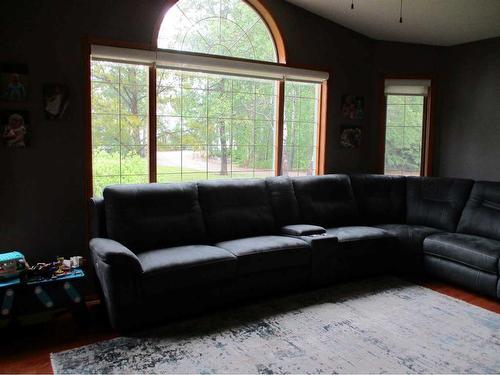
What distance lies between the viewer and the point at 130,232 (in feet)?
11.0

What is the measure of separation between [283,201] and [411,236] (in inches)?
52.8

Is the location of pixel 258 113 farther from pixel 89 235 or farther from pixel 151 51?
pixel 89 235

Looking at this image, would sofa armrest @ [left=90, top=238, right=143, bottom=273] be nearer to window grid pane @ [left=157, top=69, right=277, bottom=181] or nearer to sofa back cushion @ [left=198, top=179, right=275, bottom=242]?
sofa back cushion @ [left=198, top=179, right=275, bottom=242]

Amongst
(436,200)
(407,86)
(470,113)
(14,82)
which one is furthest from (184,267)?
(470,113)

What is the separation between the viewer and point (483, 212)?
4246 millimetres

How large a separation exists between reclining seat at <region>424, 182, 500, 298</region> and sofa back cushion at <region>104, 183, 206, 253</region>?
2242 mm

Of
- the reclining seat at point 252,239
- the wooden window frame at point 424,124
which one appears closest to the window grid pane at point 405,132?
the wooden window frame at point 424,124

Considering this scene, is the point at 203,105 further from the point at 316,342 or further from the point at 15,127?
the point at 316,342

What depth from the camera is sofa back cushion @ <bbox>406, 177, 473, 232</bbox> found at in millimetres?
4512

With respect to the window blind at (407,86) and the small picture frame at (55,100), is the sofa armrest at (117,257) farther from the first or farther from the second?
the window blind at (407,86)

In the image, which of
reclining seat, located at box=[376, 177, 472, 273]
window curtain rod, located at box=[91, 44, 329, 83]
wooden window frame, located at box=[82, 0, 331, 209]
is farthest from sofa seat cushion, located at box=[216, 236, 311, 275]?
window curtain rod, located at box=[91, 44, 329, 83]

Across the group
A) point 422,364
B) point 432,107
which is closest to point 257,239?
point 422,364

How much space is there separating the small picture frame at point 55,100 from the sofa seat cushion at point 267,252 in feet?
5.56

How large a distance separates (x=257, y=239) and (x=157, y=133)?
54.0 inches
